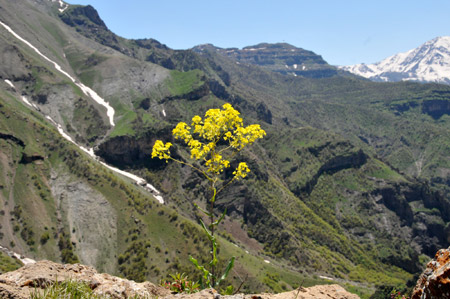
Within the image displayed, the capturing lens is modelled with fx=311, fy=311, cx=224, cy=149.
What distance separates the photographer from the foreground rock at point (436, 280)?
5.31 m

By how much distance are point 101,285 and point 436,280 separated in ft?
23.8

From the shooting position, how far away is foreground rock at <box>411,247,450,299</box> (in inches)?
209

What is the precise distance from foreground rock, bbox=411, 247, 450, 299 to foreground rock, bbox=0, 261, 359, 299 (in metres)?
2.32

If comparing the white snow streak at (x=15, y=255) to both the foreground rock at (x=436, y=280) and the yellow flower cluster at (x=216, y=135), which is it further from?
the foreground rock at (x=436, y=280)

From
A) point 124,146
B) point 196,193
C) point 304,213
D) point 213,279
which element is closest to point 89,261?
point 196,193

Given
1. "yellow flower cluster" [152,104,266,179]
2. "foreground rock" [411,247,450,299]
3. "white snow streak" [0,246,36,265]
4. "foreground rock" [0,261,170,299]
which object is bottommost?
"white snow streak" [0,246,36,265]

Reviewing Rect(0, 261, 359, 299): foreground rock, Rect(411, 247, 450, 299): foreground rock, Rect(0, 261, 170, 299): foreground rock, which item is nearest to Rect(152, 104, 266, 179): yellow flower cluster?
Rect(0, 261, 359, 299): foreground rock

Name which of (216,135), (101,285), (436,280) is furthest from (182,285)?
(436,280)

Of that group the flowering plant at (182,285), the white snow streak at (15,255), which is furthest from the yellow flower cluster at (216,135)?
the white snow streak at (15,255)

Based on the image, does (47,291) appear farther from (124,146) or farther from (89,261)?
(124,146)

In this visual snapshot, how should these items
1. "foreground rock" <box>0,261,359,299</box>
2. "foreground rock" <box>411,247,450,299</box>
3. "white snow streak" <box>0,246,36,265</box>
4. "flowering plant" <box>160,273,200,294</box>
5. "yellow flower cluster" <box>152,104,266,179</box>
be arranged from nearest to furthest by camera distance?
1. "foreground rock" <box>411,247,450,299</box>
2. "foreground rock" <box>0,261,359,299</box>
3. "flowering plant" <box>160,273,200,294</box>
4. "yellow flower cluster" <box>152,104,266,179</box>
5. "white snow streak" <box>0,246,36,265</box>

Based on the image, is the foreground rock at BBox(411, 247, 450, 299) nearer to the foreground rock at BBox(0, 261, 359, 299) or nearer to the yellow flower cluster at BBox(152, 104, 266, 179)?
→ the foreground rock at BBox(0, 261, 359, 299)

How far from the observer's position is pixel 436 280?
214 inches

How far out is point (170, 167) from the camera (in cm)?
19200
